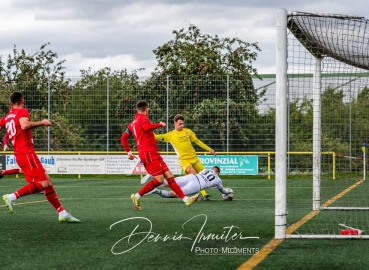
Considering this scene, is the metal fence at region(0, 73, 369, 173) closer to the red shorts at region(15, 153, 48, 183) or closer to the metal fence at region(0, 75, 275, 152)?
the metal fence at region(0, 75, 275, 152)

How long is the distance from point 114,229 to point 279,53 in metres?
2.99

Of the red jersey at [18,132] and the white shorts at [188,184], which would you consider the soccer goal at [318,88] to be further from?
the red jersey at [18,132]

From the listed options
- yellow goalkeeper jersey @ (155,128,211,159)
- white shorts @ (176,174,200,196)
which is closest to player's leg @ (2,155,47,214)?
white shorts @ (176,174,200,196)

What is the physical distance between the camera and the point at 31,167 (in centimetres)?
1059

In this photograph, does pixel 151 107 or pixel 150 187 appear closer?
pixel 150 187

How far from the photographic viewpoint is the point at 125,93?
93.7 ft

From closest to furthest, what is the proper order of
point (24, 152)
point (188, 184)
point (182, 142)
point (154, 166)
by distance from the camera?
1. point (24, 152)
2. point (154, 166)
3. point (188, 184)
4. point (182, 142)

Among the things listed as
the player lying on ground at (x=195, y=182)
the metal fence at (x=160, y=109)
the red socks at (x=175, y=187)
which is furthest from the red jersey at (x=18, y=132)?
the metal fence at (x=160, y=109)

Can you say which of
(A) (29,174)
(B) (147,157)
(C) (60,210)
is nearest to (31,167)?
(A) (29,174)

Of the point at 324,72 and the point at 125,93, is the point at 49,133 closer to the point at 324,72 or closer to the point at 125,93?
the point at 125,93

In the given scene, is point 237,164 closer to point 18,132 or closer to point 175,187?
point 175,187

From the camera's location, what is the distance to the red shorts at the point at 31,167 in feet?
34.6

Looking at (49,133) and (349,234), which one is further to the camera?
(49,133)

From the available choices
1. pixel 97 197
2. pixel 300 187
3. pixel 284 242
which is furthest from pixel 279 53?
pixel 300 187
